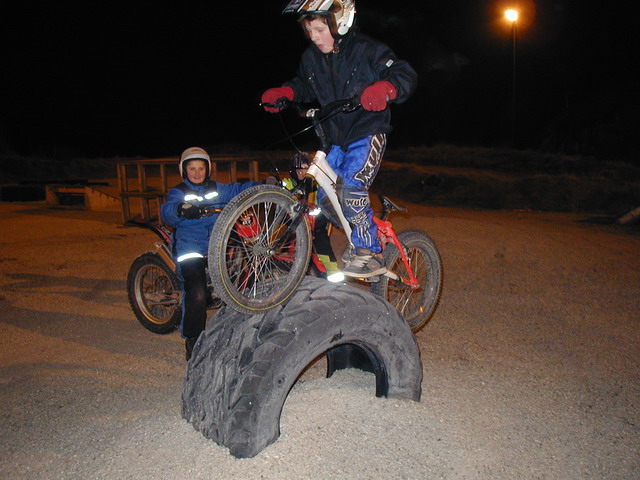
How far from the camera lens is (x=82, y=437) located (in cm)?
303

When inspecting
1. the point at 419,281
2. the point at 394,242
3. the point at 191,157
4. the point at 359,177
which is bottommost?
the point at 419,281

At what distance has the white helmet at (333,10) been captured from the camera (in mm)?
3121

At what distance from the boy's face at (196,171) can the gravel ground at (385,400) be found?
149 centimetres

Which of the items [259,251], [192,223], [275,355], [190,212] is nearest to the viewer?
[275,355]

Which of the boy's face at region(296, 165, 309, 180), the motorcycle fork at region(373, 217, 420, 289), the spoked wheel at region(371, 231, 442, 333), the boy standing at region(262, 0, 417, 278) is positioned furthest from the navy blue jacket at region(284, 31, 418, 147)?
the spoked wheel at region(371, 231, 442, 333)

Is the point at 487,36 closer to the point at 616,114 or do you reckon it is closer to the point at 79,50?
the point at 616,114

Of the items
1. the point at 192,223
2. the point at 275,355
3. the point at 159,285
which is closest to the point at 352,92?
the point at 192,223

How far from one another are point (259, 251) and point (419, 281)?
206cm

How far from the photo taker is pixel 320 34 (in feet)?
11.0

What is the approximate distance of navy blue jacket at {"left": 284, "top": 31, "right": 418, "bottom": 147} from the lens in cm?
339

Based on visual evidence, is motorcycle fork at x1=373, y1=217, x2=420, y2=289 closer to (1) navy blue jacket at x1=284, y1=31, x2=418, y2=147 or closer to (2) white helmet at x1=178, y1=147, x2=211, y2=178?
(1) navy blue jacket at x1=284, y1=31, x2=418, y2=147

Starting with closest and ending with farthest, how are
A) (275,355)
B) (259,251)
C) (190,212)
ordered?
1. (275,355)
2. (259,251)
3. (190,212)

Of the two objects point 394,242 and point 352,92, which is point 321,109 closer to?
point 352,92

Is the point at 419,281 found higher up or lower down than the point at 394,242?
lower down
